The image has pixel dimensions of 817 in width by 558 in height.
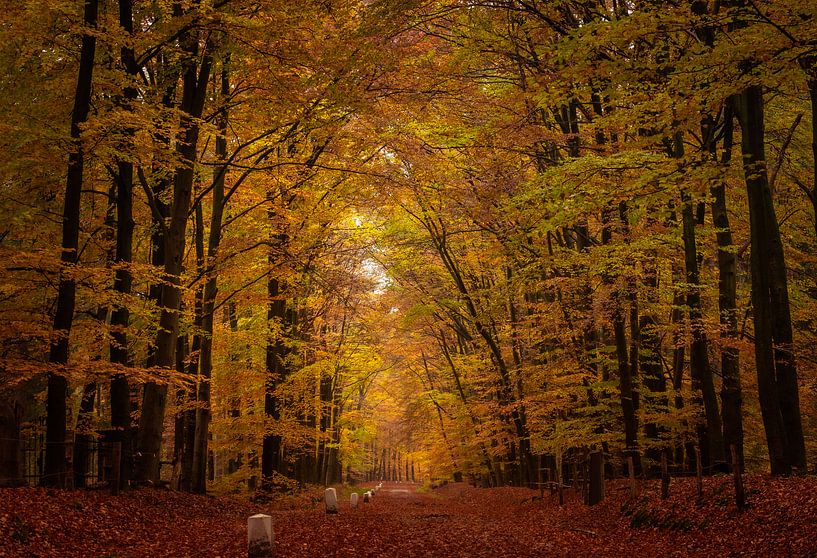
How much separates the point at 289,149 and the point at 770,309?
15.3 meters

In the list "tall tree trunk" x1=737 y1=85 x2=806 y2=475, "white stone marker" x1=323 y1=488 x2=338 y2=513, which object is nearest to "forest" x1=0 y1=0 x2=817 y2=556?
"tall tree trunk" x1=737 y1=85 x2=806 y2=475

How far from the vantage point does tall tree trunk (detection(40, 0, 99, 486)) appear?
459 inches

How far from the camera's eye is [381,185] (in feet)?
59.9

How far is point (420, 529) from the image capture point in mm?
14445

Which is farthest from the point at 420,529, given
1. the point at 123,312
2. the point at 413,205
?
the point at 413,205

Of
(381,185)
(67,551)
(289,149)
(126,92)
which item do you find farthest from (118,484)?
(289,149)

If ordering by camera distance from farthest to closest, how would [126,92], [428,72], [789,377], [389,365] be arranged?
[389,365], [428,72], [126,92], [789,377]

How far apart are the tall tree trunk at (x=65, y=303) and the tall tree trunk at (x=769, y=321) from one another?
41.7 feet

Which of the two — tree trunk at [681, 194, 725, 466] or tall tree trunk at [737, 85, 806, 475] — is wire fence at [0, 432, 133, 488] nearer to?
tall tree trunk at [737, 85, 806, 475]

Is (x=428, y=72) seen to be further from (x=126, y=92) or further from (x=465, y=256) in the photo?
(x=465, y=256)

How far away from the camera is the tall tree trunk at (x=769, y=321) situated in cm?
1190

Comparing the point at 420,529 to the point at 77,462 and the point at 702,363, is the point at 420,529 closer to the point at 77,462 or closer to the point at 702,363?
the point at 702,363

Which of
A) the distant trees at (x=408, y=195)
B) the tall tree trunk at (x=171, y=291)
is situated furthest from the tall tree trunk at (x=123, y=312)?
the tall tree trunk at (x=171, y=291)

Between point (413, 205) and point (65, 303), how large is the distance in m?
16.3
